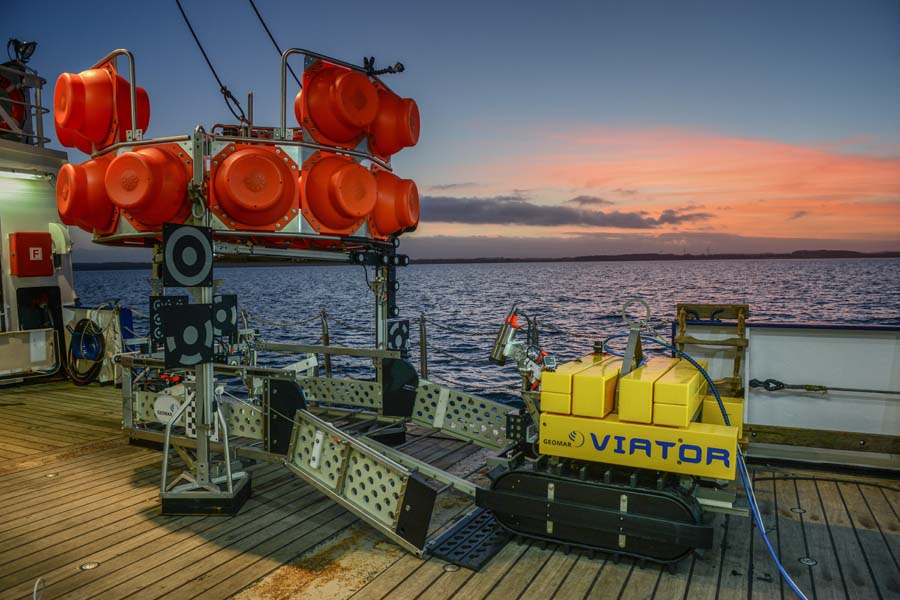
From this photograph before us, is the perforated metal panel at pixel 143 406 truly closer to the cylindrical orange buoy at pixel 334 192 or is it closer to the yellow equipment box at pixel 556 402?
the cylindrical orange buoy at pixel 334 192

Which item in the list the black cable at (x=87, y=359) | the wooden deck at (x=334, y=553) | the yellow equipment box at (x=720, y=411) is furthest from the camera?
the black cable at (x=87, y=359)

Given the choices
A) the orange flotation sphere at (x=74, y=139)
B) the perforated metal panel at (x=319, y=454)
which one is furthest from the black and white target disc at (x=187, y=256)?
the orange flotation sphere at (x=74, y=139)

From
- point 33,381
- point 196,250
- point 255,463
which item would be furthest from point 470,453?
point 33,381

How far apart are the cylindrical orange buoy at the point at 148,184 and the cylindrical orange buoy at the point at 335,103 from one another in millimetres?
1534

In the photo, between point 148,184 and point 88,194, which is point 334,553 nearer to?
point 148,184

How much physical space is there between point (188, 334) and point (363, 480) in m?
2.14

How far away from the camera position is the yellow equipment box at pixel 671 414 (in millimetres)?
4852

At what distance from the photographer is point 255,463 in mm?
7793

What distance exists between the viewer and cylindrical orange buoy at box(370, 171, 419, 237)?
24.4 feet

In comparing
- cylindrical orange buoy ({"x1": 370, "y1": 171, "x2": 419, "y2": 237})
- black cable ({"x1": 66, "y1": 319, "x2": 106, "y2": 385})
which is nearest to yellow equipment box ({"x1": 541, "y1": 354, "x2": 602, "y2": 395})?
cylindrical orange buoy ({"x1": 370, "y1": 171, "x2": 419, "y2": 237})

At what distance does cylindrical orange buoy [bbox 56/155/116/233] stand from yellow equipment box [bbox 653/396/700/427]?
20.1 ft

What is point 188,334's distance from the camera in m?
5.67

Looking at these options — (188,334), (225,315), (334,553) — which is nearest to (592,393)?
(334,553)

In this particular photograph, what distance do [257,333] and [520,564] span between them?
283 inches
